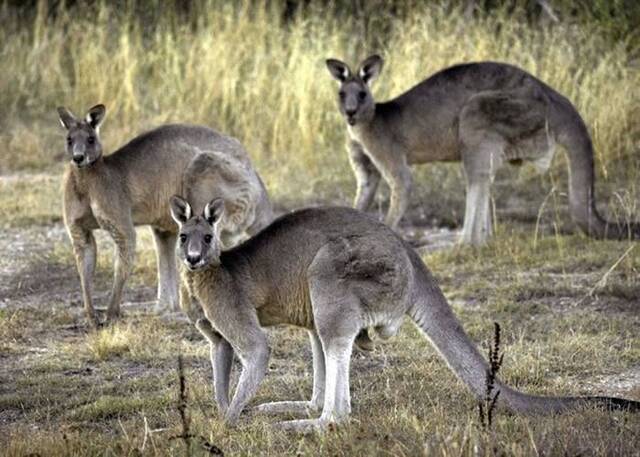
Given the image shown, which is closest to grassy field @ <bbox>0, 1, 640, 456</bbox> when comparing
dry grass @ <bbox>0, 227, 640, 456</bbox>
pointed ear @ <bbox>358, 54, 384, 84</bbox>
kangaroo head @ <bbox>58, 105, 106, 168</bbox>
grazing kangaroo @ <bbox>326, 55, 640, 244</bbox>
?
dry grass @ <bbox>0, 227, 640, 456</bbox>

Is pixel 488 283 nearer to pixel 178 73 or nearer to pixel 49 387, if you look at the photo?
pixel 49 387

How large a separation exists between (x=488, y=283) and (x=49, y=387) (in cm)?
333

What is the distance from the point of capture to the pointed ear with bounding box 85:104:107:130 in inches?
335

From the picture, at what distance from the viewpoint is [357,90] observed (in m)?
10.4

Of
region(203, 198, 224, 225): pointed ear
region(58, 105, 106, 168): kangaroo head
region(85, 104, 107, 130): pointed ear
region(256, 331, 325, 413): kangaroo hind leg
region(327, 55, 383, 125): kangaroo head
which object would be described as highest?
region(327, 55, 383, 125): kangaroo head

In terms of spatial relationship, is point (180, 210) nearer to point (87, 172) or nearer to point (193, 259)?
point (193, 259)

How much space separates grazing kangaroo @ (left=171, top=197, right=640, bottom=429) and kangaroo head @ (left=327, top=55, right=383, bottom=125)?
13.1 ft

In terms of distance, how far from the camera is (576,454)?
5059mm

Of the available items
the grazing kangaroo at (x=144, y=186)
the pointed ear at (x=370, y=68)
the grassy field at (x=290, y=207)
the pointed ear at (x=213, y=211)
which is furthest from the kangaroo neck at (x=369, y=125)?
the pointed ear at (x=213, y=211)

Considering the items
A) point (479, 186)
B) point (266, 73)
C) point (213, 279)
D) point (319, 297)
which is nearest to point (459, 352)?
point (319, 297)

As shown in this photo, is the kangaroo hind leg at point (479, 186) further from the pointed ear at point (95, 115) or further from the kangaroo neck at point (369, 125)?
the pointed ear at point (95, 115)

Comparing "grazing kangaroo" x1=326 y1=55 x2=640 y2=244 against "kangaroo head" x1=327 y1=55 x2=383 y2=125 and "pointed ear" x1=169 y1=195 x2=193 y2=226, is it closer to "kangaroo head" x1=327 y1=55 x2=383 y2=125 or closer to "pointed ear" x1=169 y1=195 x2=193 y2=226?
"kangaroo head" x1=327 y1=55 x2=383 y2=125

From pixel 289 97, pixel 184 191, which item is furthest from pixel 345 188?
pixel 184 191

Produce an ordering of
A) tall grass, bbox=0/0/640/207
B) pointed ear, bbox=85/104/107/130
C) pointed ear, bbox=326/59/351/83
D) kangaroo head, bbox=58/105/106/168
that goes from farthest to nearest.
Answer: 1. tall grass, bbox=0/0/640/207
2. pointed ear, bbox=326/59/351/83
3. pointed ear, bbox=85/104/107/130
4. kangaroo head, bbox=58/105/106/168
